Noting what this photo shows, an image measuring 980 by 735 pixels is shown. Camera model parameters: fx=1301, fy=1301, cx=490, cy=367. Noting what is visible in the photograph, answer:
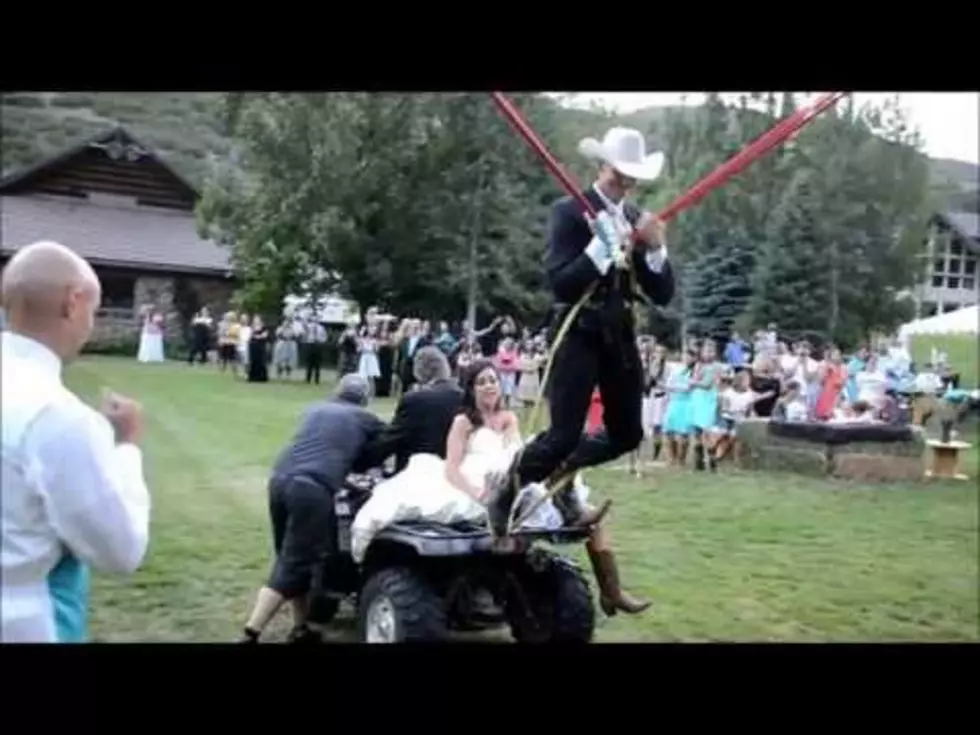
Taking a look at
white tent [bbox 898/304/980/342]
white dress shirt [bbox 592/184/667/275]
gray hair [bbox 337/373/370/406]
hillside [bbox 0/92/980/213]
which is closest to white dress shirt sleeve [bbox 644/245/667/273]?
white dress shirt [bbox 592/184/667/275]

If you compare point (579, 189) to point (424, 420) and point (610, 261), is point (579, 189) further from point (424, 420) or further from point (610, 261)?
point (424, 420)

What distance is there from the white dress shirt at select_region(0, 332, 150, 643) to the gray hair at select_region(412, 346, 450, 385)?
Answer: 1637mm

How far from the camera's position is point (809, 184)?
376cm

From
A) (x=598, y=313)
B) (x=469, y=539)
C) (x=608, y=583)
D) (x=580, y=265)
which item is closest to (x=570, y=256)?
(x=580, y=265)

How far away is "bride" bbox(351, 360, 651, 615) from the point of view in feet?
11.1

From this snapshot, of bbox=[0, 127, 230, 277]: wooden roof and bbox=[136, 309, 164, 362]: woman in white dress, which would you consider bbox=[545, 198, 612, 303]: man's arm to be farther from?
bbox=[136, 309, 164, 362]: woman in white dress

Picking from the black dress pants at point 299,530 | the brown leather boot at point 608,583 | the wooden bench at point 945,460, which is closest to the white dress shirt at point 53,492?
the black dress pants at point 299,530

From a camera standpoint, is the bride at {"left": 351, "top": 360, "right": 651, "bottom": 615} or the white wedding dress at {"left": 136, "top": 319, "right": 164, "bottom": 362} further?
the bride at {"left": 351, "top": 360, "right": 651, "bottom": 615}

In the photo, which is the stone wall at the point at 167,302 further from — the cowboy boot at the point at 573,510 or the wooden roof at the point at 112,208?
the cowboy boot at the point at 573,510

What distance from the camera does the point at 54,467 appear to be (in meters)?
1.66

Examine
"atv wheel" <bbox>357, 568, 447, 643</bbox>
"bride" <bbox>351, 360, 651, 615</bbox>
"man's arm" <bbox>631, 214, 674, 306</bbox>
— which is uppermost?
"man's arm" <bbox>631, 214, 674, 306</bbox>
